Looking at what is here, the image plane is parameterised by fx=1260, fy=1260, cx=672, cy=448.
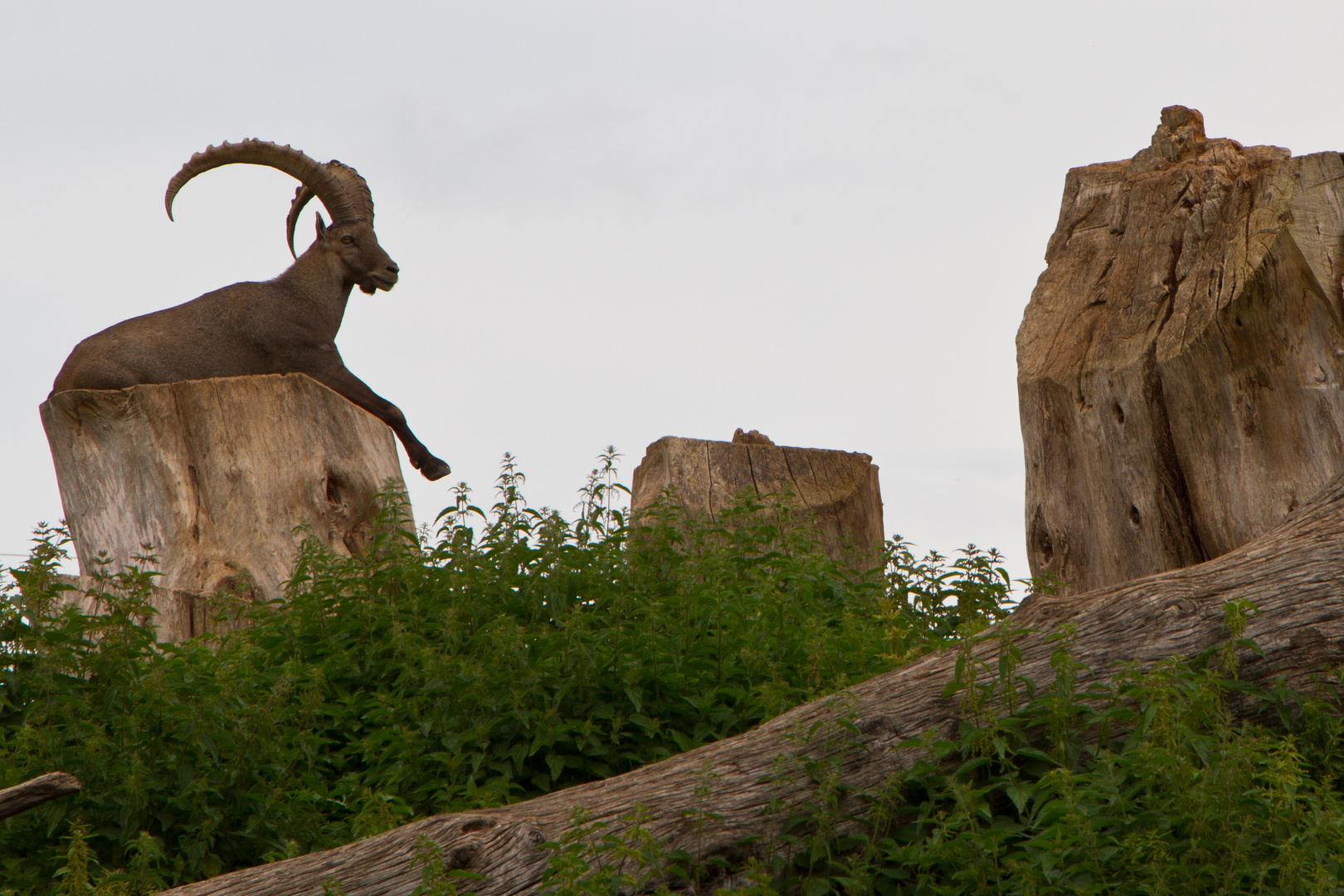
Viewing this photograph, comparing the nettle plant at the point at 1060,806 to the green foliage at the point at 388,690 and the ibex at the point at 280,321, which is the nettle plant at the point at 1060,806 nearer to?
the green foliage at the point at 388,690

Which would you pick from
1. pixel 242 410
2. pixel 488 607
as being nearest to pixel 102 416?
pixel 242 410

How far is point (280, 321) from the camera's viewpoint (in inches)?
357

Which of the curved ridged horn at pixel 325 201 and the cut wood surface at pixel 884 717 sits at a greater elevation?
the curved ridged horn at pixel 325 201

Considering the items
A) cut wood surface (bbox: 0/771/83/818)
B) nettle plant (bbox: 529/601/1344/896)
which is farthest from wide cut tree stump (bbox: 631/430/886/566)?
cut wood surface (bbox: 0/771/83/818)

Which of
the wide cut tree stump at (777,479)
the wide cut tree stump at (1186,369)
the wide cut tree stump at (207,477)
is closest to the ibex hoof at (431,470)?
the wide cut tree stump at (207,477)

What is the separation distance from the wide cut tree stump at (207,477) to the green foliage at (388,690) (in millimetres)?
1271

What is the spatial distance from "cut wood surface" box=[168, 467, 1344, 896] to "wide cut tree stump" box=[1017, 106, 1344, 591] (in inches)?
43.4

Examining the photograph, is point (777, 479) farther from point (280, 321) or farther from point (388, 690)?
point (280, 321)

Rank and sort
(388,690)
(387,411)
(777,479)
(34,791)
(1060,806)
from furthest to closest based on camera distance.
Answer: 1. (387,411)
2. (777,479)
3. (388,690)
4. (34,791)
5. (1060,806)

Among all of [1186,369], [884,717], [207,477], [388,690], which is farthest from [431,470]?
[884,717]

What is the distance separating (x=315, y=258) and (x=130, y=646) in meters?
4.94

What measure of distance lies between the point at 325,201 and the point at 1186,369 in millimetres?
6338

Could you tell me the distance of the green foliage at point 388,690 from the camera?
14.8 ft

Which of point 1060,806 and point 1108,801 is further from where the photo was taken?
point 1108,801
